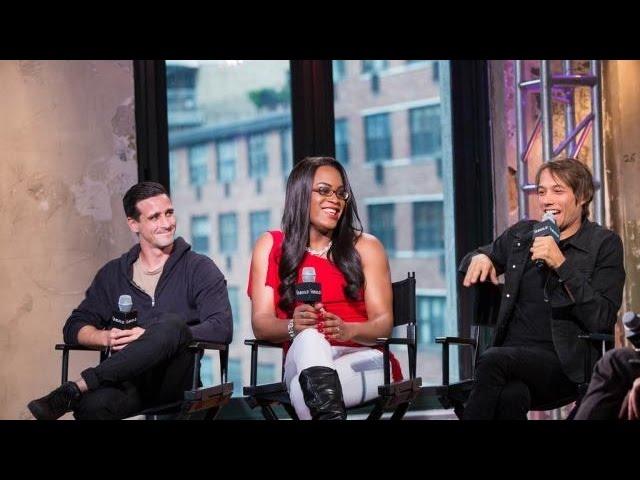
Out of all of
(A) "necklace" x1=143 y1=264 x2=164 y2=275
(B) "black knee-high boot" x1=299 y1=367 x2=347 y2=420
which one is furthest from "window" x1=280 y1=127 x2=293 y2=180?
(B) "black knee-high boot" x1=299 y1=367 x2=347 y2=420

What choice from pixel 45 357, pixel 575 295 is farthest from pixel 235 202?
pixel 575 295

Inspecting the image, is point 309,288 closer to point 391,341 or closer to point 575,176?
point 391,341

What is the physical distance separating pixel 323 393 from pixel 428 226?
254cm

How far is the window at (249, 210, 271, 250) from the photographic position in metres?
5.44

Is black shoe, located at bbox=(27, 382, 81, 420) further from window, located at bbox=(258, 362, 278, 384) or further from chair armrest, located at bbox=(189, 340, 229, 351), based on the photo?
window, located at bbox=(258, 362, 278, 384)

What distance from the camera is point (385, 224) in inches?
232

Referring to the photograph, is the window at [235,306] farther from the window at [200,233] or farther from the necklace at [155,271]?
the necklace at [155,271]

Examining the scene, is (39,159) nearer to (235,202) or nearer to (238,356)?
(235,202)

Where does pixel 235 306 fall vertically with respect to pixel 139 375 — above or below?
above

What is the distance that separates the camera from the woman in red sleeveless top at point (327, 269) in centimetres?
400

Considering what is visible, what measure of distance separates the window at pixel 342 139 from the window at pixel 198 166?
731 mm

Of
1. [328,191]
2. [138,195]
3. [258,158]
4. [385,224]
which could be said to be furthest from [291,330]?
[385,224]
